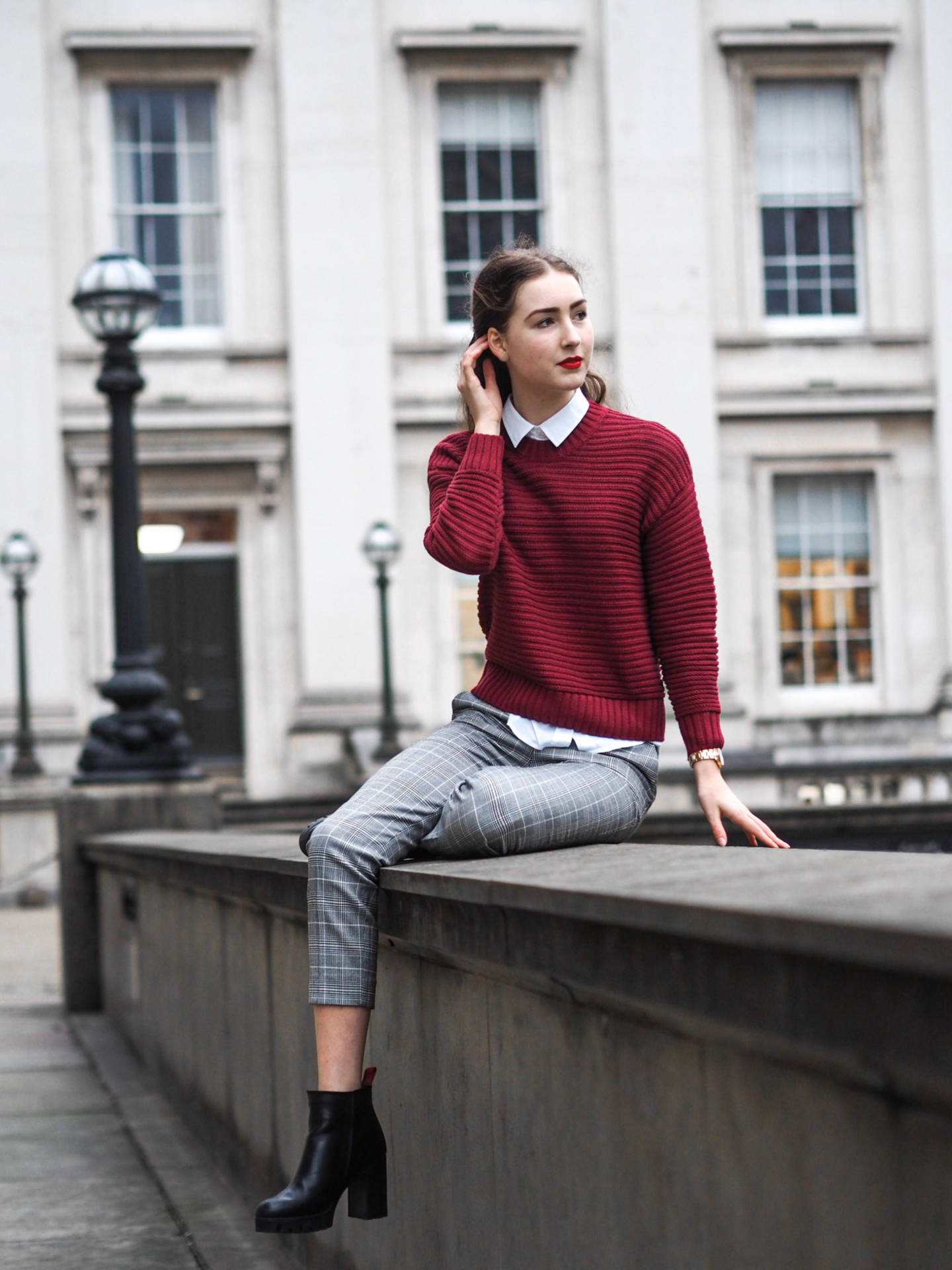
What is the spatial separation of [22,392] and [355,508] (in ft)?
13.0

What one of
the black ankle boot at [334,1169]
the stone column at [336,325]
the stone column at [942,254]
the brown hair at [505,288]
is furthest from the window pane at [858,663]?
the black ankle boot at [334,1169]

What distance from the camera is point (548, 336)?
355cm

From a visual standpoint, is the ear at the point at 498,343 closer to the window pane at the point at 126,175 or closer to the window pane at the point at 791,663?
the window pane at the point at 126,175

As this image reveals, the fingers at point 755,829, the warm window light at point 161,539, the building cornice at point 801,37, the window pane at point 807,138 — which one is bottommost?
the fingers at point 755,829

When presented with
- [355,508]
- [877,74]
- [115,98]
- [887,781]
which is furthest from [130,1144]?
[877,74]

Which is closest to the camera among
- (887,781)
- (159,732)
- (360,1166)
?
(360,1166)

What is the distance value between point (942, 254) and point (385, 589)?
831 centimetres

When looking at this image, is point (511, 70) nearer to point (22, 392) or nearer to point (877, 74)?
A: point (877, 74)

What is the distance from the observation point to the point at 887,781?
16.8 meters

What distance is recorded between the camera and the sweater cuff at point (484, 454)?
3471 mm

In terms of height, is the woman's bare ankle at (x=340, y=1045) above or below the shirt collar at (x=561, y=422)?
below

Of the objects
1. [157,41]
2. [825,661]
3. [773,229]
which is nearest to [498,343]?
[157,41]

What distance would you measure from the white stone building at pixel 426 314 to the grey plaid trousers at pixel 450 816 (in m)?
18.3

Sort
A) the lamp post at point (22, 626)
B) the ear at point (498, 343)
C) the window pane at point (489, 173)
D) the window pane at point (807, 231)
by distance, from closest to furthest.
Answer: the ear at point (498, 343) → the lamp post at point (22, 626) → the window pane at point (489, 173) → the window pane at point (807, 231)
